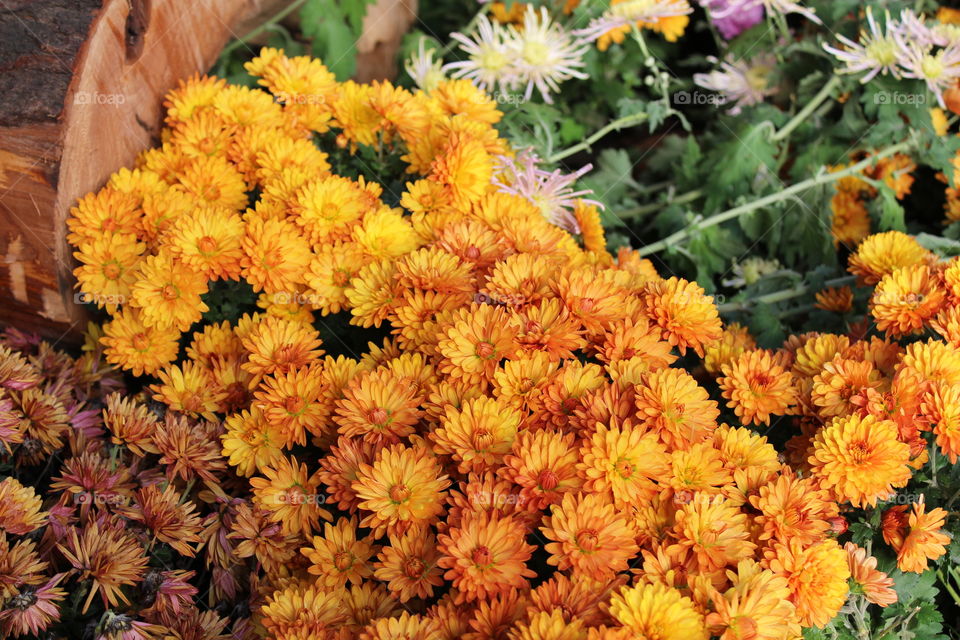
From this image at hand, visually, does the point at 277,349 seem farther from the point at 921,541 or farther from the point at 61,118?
the point at 921,541

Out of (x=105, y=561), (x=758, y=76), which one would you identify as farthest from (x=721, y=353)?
(x=758, y=76)

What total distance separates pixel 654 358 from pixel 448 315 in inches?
15.9

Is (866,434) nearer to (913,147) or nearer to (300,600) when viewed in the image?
(300,600)

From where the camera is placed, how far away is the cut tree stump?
1831mm

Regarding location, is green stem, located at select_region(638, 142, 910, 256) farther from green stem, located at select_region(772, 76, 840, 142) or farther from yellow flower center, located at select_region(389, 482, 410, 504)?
yellow flower center, located at select_region(389, 482, 410, 504)

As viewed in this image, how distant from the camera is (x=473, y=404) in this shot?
1.45m

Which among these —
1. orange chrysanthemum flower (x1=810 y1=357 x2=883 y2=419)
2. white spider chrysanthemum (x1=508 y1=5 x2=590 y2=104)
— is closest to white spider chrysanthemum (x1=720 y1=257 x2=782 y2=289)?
white spider chrysanthemum (x1=508 y1=5 x2=590 y2=104)

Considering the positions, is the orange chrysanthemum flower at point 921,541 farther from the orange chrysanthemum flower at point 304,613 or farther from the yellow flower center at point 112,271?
the yellow flower center at point 112,271

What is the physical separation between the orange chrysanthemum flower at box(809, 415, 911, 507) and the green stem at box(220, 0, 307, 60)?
1902 mm

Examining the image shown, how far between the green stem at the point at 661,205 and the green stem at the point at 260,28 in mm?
1221

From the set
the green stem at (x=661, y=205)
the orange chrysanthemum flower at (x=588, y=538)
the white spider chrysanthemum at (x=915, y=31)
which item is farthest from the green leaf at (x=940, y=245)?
the orange chrysanthemum flower at (x=588, y=538)

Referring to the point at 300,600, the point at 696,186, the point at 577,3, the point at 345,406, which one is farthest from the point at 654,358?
the point at 577,3

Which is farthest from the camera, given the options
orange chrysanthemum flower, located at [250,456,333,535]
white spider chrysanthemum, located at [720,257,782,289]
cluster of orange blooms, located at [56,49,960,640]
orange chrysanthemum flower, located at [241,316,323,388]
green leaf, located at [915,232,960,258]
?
white spider chrysanthemum, located at [720,257,782,289]

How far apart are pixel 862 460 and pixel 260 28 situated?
1978 mm
